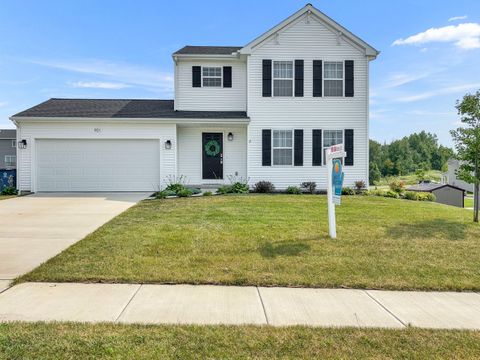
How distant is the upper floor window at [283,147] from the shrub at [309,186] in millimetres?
1139

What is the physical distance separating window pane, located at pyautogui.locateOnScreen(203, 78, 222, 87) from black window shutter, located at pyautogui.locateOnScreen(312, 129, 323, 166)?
491 cm

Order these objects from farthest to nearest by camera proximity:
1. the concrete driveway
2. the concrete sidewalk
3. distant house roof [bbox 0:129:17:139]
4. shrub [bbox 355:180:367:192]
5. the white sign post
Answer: distant house roof [bbox 0:129:17:139]
shrub [bbox 355:180:367:192]
the white sign post
the concrete driveway
the concrete sidewalk

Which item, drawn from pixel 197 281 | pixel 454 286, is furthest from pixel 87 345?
pixel 454 286

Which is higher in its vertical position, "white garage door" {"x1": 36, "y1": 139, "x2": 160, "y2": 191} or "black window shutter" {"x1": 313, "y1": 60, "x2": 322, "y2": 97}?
"black window shutter" {"x1": 313, "y1": 60, "x2": 322, "y2": 97}

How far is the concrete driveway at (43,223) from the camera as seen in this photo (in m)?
5.77

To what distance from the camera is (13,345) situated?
304 centimetres

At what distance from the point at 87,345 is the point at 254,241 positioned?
4.10m

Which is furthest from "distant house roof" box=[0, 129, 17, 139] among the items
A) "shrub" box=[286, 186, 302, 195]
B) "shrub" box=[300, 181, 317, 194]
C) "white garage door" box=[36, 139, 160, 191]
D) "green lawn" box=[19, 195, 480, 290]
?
"green lawn" box=[19, 195, 480, 290]

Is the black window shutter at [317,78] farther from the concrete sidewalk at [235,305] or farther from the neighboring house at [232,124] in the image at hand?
the concrete sidewalk at [235,305]

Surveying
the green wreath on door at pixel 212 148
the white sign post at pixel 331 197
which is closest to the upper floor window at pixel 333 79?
the green wreath on door at pixel 212 148

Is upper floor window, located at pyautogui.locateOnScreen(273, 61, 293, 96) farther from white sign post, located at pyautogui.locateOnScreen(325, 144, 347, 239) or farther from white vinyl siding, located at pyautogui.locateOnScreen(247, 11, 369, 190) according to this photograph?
white sign post, located at pyautogui.locateOnScreen(325, 144, 347, 239)

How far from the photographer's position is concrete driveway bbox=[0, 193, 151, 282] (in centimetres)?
577

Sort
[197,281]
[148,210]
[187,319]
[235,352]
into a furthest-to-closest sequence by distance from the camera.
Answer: [148,210] < [197,281] < [187,319] < [235,352]

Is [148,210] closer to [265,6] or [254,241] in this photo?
[254,241]
